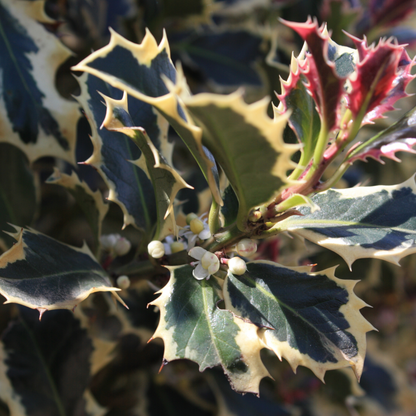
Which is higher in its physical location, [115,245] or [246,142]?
[246,142]

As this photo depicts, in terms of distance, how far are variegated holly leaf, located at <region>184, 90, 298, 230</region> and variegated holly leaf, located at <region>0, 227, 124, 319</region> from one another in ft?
0.75

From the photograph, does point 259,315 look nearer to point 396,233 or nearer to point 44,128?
point 396,233

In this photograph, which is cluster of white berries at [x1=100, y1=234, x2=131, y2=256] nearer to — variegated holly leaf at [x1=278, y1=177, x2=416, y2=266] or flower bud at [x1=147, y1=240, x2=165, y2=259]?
flower bud at [x1=147, y1=240, x2=165, y2=259]

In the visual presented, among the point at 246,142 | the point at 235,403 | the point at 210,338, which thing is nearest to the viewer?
the point at 246,142

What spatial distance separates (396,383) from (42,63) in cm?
177

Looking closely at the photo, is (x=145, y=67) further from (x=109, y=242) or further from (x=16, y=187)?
(x=16, y=187)

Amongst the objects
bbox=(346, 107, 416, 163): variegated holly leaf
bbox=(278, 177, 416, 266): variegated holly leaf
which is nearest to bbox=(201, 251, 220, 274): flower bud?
bbox=(278, 177, 416, 266): variegated holly leaf

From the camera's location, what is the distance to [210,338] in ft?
1.77

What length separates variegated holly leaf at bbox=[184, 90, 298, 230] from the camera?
377mm

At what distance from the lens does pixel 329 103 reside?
45 centimetres

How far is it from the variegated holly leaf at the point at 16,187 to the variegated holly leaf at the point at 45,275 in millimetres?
342

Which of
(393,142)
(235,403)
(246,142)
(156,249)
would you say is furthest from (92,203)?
(235,403)

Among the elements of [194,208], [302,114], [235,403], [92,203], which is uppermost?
[302,114]

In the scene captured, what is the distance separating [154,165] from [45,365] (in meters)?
0.54
